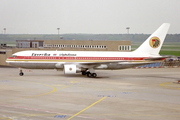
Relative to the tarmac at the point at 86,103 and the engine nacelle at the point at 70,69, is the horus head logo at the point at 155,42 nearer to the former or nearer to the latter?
the engine nacelle at the point at 70,69

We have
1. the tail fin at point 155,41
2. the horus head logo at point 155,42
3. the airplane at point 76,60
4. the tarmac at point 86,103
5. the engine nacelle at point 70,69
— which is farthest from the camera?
the horus head logo at point 155,42

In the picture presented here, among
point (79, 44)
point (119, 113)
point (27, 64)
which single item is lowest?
point (119, 113)

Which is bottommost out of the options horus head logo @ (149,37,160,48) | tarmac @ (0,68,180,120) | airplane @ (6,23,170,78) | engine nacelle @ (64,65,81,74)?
tarmac @ (0,68,180,120)

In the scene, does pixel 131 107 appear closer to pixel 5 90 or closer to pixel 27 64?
pixel 5 90

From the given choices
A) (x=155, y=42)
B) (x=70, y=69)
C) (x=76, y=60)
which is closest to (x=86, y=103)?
(x=70, y=69)

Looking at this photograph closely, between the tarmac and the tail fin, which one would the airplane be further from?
the tarmac

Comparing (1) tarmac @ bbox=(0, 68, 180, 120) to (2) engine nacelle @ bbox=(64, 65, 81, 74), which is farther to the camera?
(2) engine nacelle @ bbox=(64, 65, 81, 74)

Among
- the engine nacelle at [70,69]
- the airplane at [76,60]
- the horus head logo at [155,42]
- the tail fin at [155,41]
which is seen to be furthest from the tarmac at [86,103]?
the horus head logo at [155,42]

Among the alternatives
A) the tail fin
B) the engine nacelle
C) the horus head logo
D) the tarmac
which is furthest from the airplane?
the tarmac

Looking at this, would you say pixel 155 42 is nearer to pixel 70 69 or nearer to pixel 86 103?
pixel 70 69

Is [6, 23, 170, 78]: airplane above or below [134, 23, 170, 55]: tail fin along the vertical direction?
below

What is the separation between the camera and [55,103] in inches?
976

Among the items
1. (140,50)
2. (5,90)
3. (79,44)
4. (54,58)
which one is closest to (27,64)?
(54,58)

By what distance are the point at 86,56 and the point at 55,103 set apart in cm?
2279
